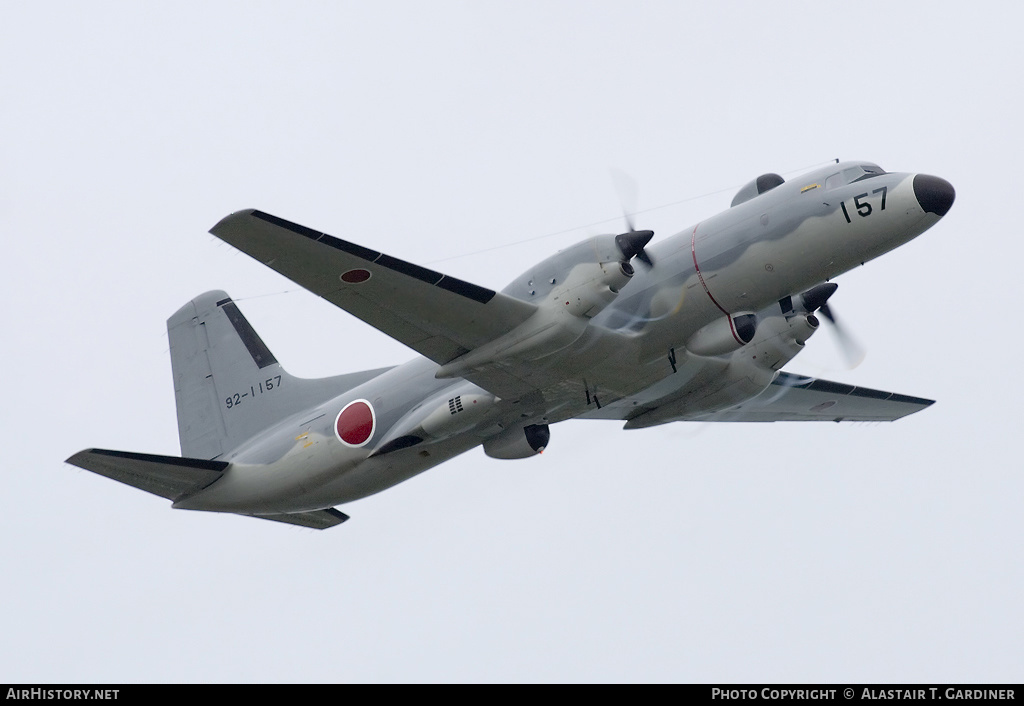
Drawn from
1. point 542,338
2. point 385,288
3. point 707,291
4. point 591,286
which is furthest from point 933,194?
point 385,288

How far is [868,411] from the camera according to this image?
27797 millimetres

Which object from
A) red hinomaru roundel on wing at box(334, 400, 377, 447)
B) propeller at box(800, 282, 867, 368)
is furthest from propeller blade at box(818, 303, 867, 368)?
red hinomaru roundel on wing at box(334, 400, 377, 447)

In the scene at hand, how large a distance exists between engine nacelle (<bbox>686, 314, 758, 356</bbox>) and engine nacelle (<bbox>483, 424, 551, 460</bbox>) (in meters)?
3.42

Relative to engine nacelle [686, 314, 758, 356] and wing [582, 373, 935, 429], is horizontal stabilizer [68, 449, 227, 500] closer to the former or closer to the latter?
wing [582, 373, 935, 429]

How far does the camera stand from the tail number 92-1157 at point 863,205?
19.7 metres

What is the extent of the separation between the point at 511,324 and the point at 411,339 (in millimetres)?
1796

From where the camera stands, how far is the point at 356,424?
75.1 feet

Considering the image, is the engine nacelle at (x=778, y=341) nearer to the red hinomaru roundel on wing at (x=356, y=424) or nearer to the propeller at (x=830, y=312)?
the propeller at (x=830, y=312)

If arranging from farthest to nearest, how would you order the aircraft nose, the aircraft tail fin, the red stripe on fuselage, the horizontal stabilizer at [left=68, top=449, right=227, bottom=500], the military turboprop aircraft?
the aircraft tail fin
the horizontal stabilizer at [left=68, top=449, right=227, bottom=500]
the red stripe on fuselage
the military turboprop aircraft
the aircraft nose

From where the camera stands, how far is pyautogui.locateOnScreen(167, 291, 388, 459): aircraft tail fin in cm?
2547

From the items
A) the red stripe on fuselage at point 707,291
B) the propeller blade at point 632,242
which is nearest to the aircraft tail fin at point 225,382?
the propeller blade at point 632,242

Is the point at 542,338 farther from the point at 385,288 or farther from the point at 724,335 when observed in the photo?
the point at 724,335

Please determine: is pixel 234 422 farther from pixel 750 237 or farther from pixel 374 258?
pixel 750 237
